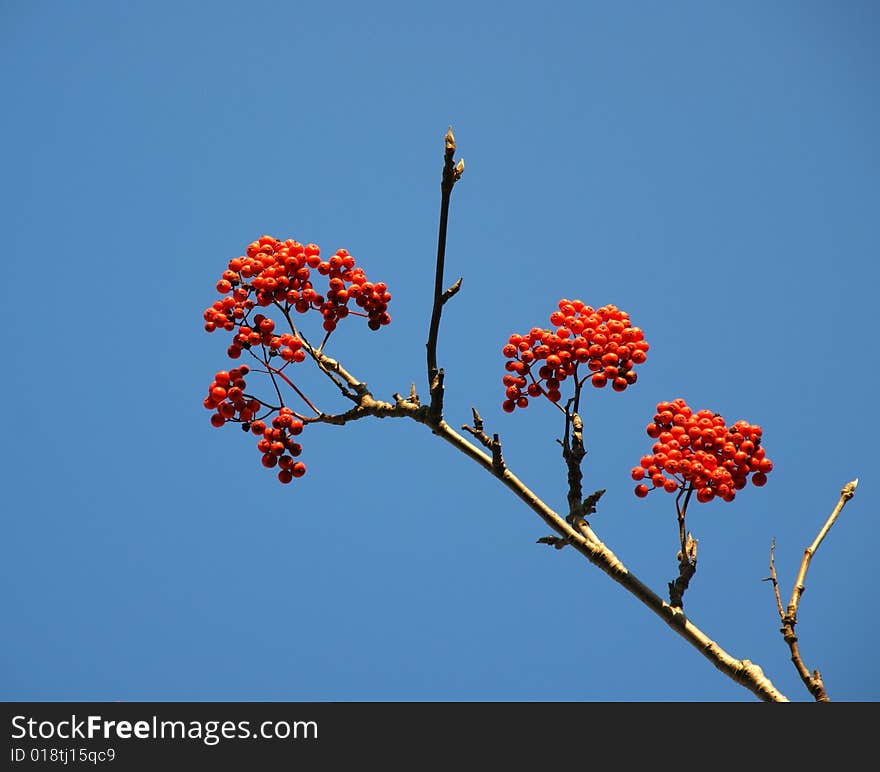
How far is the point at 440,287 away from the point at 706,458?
153cm

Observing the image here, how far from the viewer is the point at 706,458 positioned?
3.88m

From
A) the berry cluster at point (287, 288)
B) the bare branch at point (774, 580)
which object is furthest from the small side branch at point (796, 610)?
the berry cluster at point (287, 288)

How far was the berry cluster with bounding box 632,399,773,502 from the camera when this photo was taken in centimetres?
388

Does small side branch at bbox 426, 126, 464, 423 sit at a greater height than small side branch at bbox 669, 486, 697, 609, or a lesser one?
greater

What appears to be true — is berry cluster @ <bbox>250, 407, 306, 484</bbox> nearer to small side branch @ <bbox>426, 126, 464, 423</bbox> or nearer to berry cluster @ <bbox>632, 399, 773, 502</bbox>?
small side branch @ <bbox>426, 126, 464, 423</bbox>

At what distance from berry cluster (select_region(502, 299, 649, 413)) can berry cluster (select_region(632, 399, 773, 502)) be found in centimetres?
35

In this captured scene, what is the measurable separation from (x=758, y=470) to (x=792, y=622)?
0.73 meters

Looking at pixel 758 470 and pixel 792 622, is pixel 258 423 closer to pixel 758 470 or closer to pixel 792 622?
pixel 758 470

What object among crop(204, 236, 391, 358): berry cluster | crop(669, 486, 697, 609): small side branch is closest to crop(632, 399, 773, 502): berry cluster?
crop(669, 486, 697, 609): small side branch

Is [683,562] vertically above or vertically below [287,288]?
below

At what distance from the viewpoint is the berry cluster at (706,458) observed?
3.88 metres

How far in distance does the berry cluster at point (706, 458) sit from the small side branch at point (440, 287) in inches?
41.9

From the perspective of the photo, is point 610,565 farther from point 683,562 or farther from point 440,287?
point 440,287

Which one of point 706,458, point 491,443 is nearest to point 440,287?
point 491,443
